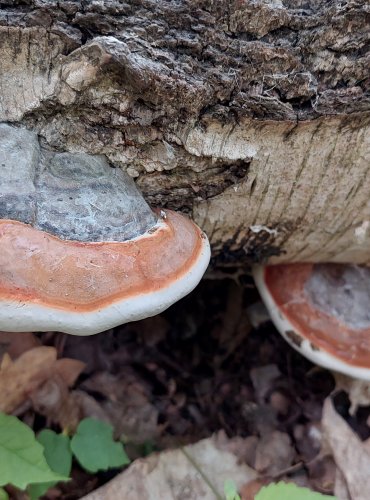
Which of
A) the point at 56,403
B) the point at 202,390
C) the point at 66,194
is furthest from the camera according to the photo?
the point at 202,390

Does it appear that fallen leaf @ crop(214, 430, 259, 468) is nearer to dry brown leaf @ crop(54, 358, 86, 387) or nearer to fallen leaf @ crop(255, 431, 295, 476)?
fallen leaf @ crop(255, 431, 295, 476)

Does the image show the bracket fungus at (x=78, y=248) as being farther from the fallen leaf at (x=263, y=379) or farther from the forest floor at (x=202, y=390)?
the fallen leaf at (x=263, y=379)

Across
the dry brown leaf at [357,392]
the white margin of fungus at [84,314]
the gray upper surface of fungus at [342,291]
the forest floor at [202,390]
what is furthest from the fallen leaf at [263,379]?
the white margin of fungus at [84,314]

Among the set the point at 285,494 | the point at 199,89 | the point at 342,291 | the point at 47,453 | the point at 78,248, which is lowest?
the point at 47,453

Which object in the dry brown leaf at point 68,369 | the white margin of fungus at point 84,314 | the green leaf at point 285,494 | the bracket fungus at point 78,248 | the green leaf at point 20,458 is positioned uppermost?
the bracket fungus at point 78,248

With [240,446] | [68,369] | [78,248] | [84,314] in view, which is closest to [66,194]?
[78,248]

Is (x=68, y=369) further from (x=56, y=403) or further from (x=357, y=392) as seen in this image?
(x=357, y=392)

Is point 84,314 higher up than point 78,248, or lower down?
lower down

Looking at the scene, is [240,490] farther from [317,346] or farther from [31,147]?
[31,147]
